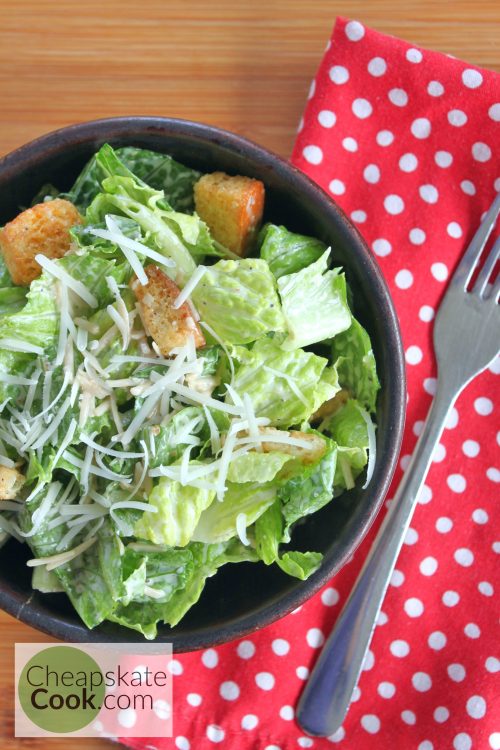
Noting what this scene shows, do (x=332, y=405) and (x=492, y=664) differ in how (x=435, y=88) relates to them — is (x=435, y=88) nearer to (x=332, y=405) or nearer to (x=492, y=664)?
(x=332, y=405)

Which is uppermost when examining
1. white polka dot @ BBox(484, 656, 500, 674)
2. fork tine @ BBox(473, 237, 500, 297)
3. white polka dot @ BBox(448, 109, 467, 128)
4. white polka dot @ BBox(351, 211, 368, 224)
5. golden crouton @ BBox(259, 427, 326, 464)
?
white polka dot @ BBox(448, 109, 467, 128)

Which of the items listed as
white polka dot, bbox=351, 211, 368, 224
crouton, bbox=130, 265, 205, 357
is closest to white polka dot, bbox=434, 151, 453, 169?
white polka dot, bbox=351, 211, 368, 224

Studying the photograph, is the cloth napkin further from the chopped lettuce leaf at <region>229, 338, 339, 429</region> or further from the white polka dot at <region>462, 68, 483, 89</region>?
the chopped lettuce leaf at <region>229, 338, 339, 429</region>

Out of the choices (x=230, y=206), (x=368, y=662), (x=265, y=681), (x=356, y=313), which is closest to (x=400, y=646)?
(x=368, y=662)

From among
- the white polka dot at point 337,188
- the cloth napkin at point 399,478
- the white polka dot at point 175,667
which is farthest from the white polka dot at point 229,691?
the white polka dot at point 337,188

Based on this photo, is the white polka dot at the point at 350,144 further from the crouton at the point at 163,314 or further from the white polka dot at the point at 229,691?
the white polka dot at the point at 229,691

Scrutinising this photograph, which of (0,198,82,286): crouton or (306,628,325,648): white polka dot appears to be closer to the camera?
(0,198,82,286): crouton
